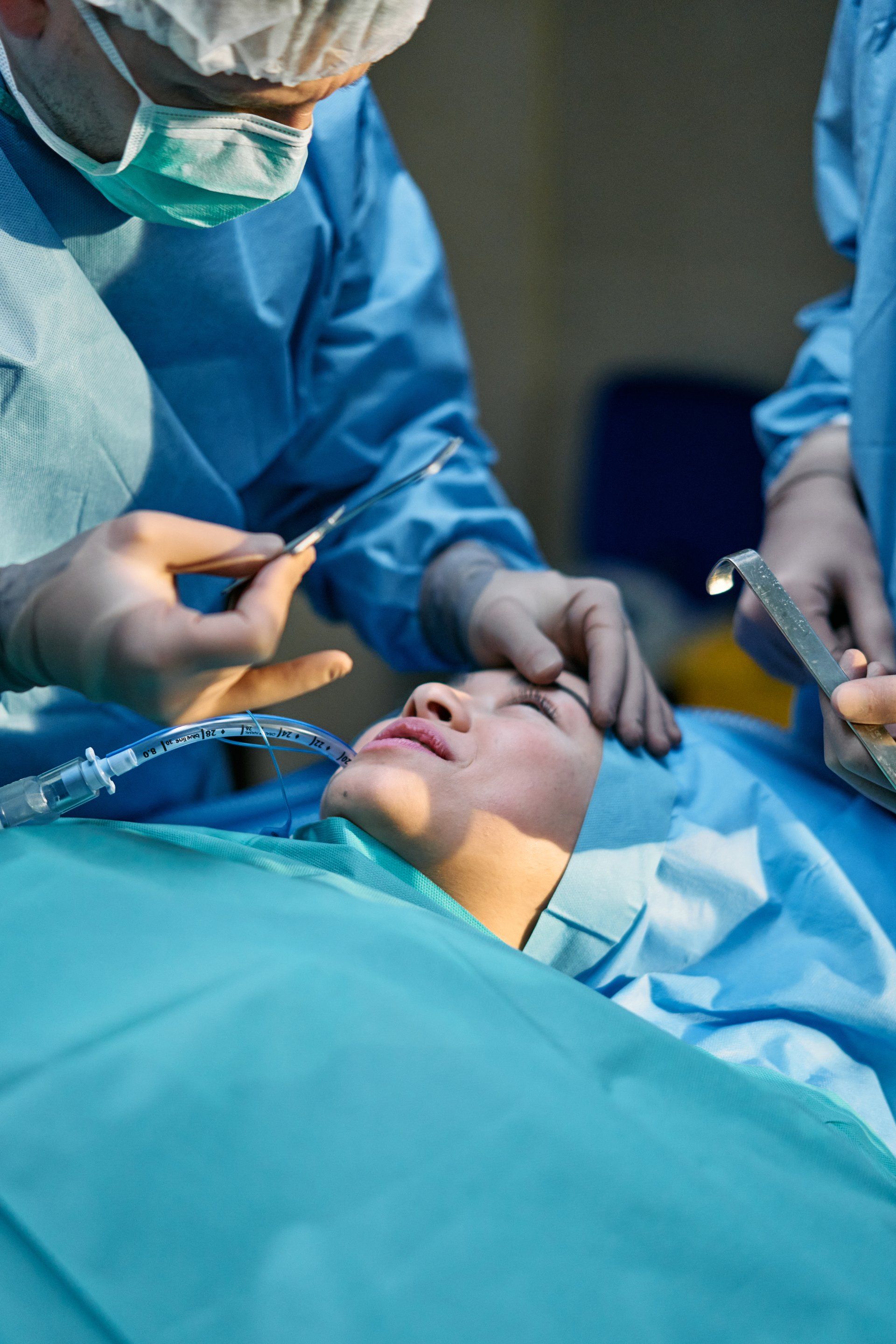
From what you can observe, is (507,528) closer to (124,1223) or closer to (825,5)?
(124,1223)

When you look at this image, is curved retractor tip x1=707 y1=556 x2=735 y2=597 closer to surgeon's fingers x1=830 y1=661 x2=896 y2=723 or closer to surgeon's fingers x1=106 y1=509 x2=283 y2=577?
surgeon's fingers x1=830 y1=661 x2=896 y2=723

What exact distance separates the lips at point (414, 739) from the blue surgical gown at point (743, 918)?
0.20 metres

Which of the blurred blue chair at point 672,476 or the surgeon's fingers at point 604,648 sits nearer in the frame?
the surgeon's fingers at point 604,648

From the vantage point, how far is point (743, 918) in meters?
1.16

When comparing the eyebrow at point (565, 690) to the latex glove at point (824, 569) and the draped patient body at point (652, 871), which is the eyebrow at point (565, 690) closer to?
the draped patient body at point (652, 871)

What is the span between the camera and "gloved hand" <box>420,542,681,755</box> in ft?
4.23

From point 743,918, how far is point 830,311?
953 millimetres

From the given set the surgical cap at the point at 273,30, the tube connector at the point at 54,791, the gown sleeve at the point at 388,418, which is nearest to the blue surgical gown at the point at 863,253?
the gown sleeve at the point at 388,418

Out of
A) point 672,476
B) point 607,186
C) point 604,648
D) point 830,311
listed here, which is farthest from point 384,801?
point 607,186

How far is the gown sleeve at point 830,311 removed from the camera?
1.29 metres

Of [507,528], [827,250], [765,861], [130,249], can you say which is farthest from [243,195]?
[827,250]

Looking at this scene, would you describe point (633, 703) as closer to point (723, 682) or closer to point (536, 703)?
point (536, 703)

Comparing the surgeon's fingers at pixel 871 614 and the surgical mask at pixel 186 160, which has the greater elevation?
the surgical mask at pixel 186 160

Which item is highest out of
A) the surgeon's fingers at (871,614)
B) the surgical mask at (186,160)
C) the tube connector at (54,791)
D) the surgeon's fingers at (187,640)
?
the surgical mask at (186,160)
